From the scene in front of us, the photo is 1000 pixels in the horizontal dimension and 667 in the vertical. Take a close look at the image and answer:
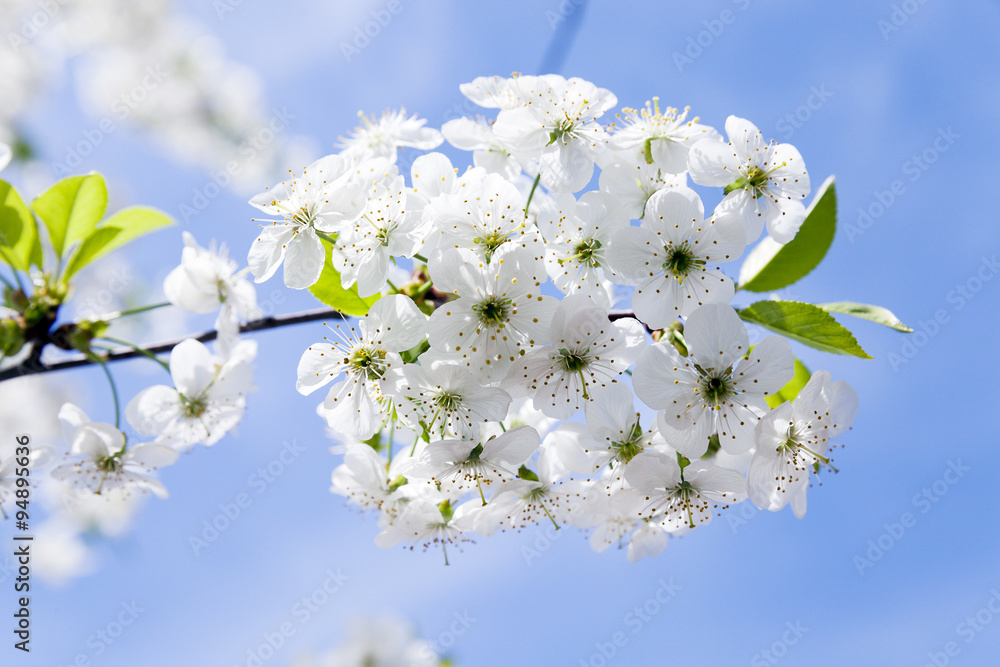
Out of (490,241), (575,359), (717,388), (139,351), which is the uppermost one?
(139,351)

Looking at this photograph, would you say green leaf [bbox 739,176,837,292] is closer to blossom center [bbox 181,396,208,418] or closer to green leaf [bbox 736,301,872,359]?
green leaf [bbox 736,301,872,359]

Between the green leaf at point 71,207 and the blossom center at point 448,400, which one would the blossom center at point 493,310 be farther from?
the green leaf at point 71,207

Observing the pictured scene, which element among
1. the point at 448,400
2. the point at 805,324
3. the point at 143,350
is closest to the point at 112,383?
the point at 143,350

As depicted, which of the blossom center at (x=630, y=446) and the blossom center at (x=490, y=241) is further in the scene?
the blossom center at (x=630, y=446)

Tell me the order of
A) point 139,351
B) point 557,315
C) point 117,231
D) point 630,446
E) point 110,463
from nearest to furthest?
point 557,315 → point 630,446 → point 139,351 → point 110,463 → point 117,231

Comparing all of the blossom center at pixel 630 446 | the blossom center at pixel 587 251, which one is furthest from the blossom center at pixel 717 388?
the blossom center at pixel 587 251

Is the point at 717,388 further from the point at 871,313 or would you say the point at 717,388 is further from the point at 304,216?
the point at 304,216
